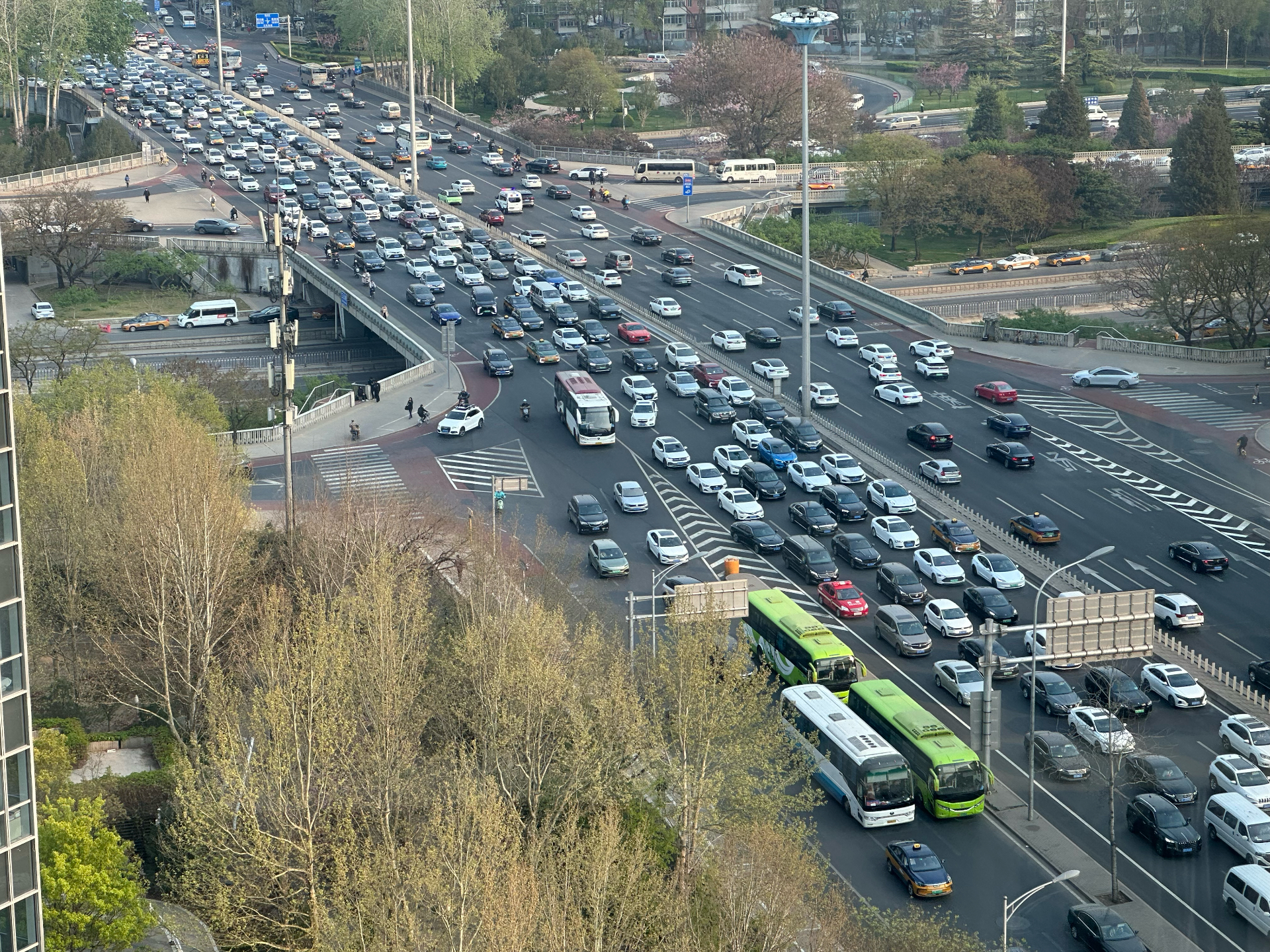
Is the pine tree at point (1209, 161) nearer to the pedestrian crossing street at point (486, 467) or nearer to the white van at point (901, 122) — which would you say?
the white van at point (901, 122)

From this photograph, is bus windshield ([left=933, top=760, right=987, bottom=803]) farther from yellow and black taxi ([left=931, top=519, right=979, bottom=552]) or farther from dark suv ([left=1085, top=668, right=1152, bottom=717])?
yellow and black taxi ([left=931, top=519, right=979, bottom=552])

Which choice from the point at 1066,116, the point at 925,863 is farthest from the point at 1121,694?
the point at 1066,116

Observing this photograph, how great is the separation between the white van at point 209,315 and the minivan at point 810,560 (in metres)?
70.0

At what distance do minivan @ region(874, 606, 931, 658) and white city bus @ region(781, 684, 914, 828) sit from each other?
8.24 m

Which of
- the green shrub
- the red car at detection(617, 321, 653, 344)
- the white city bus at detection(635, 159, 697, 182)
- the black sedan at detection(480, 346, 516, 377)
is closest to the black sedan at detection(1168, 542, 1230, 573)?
the red car at detection(617, 321, 653, 344)

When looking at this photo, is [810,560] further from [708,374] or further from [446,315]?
[446,315]

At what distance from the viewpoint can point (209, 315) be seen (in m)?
129

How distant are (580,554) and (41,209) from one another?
87.4 m

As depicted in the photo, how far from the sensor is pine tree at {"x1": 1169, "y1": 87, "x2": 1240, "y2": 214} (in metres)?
140

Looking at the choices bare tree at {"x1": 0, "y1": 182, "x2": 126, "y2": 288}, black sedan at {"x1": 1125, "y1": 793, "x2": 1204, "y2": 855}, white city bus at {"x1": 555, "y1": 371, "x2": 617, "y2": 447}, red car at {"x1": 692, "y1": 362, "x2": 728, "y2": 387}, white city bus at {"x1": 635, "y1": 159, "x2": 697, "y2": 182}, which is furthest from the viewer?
white city bus at {"x1": 635, "y1": 159, "x2": 697, "y2": 182}

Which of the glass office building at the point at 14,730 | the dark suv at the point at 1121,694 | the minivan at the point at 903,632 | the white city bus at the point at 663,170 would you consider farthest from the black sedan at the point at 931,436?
the white city bus at the point at 663,170

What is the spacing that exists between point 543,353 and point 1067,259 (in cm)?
5030

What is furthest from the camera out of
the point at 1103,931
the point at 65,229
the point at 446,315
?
the point at 65,229

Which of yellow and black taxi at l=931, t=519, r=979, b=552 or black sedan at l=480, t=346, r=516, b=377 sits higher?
black sedan at l=480, t=346, r=516, b=377
